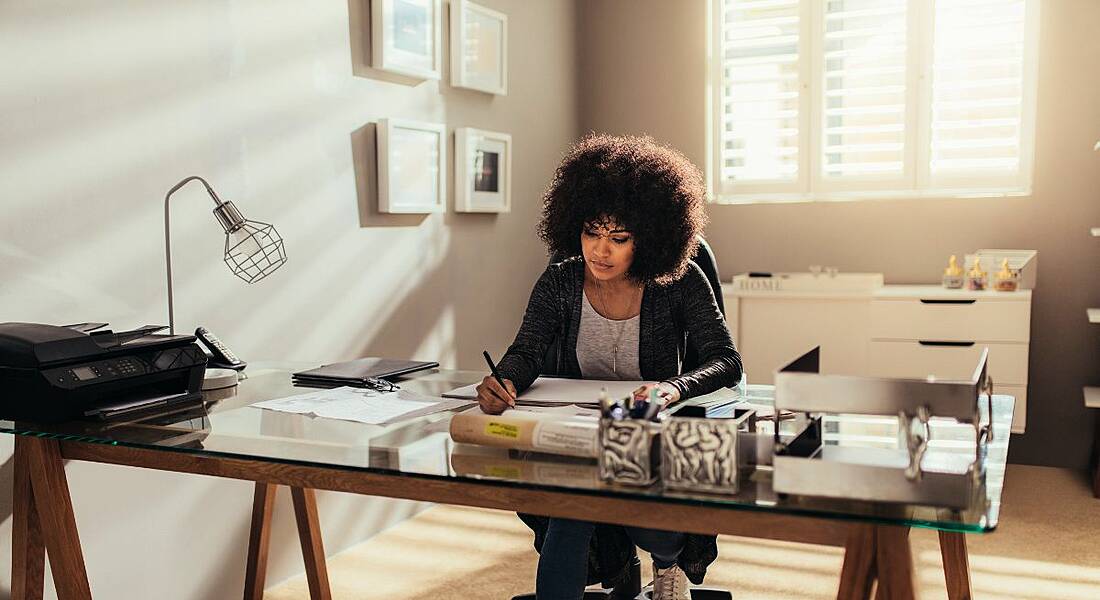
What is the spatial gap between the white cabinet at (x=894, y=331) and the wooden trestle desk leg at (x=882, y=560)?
2694mm

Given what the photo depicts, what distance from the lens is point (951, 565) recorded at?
1853 mm

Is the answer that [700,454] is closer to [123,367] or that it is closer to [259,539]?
[123,367]

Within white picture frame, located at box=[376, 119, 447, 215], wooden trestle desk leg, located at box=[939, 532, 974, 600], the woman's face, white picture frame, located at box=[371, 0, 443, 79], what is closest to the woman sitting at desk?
the woman's face

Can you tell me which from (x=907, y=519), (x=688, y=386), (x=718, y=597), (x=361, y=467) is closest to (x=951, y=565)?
(x=688, y=386)

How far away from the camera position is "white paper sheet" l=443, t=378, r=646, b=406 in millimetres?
1912

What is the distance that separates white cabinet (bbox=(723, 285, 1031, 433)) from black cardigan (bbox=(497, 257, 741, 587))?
1.72 m

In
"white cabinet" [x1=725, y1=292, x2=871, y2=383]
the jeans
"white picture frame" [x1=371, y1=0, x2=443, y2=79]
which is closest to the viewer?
the jeans

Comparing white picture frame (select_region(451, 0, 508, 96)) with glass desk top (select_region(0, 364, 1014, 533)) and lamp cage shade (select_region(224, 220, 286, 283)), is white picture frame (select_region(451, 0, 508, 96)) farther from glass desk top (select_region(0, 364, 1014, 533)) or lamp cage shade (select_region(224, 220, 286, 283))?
glass desk top (select_region(0, 364, 1014, 533))

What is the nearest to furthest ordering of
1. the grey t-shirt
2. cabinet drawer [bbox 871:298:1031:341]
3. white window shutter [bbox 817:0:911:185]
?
1. the grey t-shirt
2. cabinet drawer [bbox 871:298:1031:341]
3. white window shutter [bbox 817:0:911:185]

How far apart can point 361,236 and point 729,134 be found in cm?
213

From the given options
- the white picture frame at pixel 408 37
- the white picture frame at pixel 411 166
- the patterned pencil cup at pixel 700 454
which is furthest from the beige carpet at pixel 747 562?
the patterned pencil cup at pixel 700 454

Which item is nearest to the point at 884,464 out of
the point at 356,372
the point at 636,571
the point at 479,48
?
the point at 356,372

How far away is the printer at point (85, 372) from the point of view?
177cm

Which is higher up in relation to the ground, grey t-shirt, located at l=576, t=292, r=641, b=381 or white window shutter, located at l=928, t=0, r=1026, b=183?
white window shutter, located at l=928, t=0, r=1026, b=183
